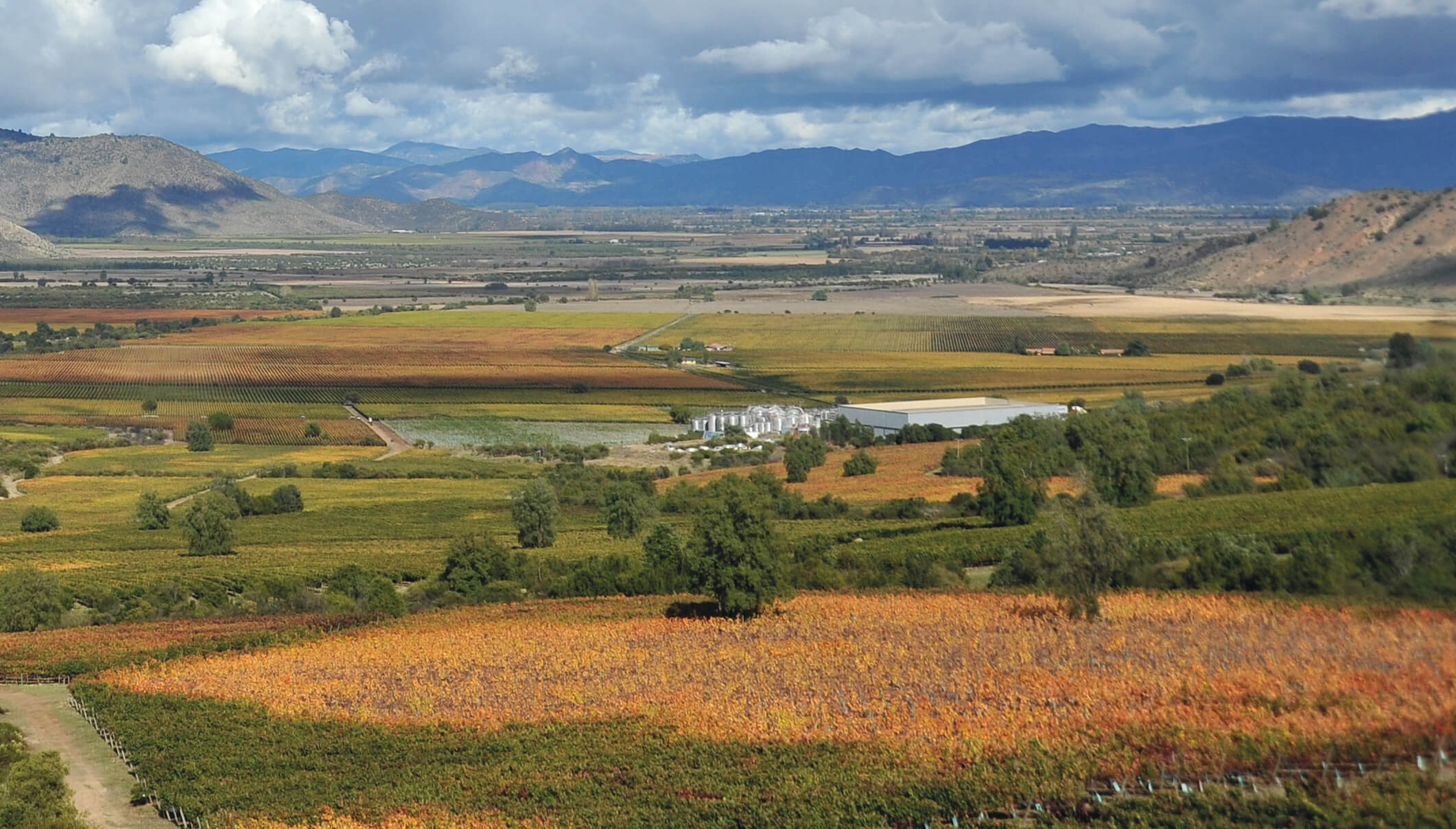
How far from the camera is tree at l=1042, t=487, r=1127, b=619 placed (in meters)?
33.8

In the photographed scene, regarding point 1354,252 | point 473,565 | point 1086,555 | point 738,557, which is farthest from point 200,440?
point 1086,555

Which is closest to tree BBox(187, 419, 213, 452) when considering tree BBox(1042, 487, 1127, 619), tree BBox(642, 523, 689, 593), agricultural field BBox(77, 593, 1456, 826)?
tree BBox(642, 523, 689, 593)

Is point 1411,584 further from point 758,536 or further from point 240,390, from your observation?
point 240,390

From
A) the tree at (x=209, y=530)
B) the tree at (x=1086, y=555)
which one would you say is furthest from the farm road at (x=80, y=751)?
the tree at (x=209, y=530)

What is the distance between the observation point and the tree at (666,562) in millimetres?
48781

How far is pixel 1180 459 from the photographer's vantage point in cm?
6475

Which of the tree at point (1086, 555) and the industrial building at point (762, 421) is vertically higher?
the tree at point (1086, 555)

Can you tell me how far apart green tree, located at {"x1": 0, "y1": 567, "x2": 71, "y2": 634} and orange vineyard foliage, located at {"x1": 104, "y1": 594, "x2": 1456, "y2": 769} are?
47.8 ft

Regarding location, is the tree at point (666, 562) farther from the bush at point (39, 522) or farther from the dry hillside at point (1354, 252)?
the bush at point (39, 522)

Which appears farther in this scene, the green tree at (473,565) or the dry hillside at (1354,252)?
the green tree at (473,565)

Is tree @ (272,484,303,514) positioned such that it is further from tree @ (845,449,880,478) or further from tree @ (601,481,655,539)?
tree @ (845,449,880,478)

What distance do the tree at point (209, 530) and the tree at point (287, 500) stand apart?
10.2 m

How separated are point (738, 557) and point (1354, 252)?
56968mm

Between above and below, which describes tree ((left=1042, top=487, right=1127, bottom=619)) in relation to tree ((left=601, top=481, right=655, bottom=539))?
above
